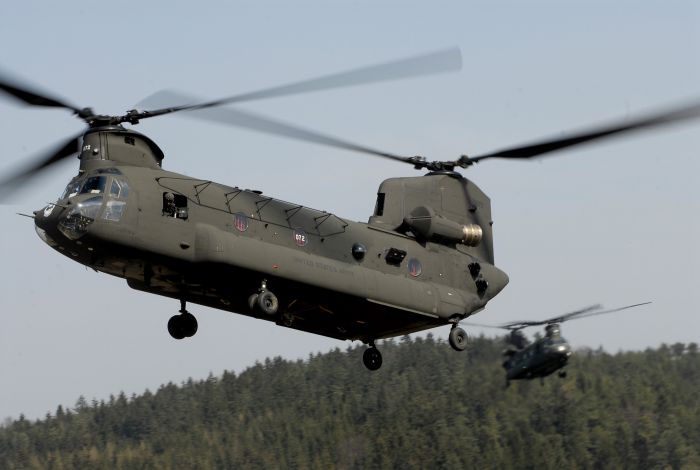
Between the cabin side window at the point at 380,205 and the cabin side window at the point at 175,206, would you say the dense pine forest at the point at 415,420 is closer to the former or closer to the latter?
the cabin side window at the point at 380,205

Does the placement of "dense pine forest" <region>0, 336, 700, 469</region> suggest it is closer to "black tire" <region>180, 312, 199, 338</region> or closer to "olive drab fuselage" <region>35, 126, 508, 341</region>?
"olive drab fuselage" <region>35, 126, 508, 341</region>

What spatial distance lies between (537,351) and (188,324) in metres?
31.3

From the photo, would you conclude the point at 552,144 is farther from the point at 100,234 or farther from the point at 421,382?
the point at 421,382

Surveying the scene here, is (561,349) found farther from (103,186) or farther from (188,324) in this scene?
(103,186)

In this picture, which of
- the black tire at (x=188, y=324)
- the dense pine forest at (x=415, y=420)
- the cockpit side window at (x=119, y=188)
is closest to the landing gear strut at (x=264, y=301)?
the black tire at (x=188, y=324)

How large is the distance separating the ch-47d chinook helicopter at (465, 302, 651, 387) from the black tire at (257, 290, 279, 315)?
28631 mm

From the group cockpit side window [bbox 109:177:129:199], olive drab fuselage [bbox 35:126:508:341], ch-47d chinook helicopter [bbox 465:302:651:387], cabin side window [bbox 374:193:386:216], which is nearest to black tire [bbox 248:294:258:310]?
olive drab fuselage [bbox 35:126:508:341]

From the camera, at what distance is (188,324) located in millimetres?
26969

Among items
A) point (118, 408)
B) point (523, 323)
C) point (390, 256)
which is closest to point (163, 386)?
point (118, 408)

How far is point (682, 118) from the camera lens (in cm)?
2452

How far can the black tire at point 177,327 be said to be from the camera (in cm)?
2695

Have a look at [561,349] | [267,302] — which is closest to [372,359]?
[267,302]

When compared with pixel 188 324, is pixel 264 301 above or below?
below

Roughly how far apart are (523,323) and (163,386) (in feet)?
356
